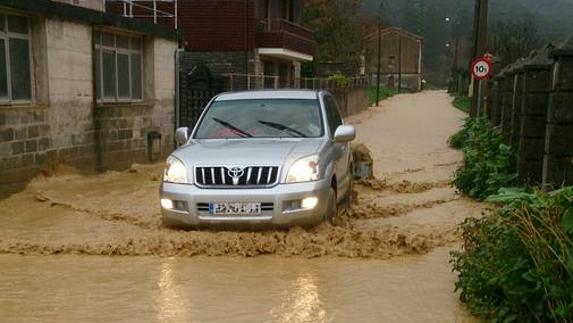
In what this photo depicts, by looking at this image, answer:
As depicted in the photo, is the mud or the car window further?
the car window

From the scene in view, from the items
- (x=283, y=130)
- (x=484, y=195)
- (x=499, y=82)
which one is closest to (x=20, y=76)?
(x=283, y=130)

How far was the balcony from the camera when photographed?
28641 mm

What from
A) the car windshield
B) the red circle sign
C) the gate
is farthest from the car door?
the red circle sign

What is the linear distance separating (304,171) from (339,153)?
1349 millimetres

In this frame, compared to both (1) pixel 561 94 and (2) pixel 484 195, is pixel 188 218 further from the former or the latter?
(2) pixel 484 195

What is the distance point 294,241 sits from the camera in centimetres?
729

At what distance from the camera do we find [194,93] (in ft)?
68.9

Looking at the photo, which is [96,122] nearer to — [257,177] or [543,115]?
[257,177]

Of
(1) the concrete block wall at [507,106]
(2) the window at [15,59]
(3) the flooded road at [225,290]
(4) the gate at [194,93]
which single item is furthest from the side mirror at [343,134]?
(4) the gate at [194,93]

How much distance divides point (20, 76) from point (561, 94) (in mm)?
8067

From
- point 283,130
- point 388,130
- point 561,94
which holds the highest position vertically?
point 561,94

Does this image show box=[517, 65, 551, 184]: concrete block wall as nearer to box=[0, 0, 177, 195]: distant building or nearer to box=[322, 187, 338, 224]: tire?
box=[322, 187, 338, 224]: tire

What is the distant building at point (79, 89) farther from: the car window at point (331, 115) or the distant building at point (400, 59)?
the distant building at point (400, 59)

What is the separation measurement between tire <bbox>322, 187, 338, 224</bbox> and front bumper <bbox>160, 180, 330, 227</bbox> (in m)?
0.22
